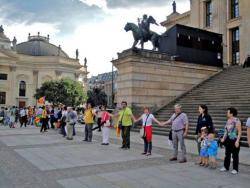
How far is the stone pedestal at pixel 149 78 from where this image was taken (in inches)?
805

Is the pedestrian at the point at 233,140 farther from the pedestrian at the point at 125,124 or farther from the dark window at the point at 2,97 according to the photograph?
the dark window at the point at 2,97

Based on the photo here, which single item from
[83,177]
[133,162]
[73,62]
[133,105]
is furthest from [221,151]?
[73,62]

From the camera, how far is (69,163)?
337 inches

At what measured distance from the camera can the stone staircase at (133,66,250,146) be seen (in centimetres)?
1600

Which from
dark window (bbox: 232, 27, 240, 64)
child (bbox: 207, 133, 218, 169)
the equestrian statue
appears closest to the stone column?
dark window (bbox: 232, 27, 240, 64)

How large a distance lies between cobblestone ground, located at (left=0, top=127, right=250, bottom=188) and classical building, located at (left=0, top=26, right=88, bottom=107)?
65674 mm

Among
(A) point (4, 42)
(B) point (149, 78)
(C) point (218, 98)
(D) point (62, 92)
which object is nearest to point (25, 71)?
(A) point (4, 42)

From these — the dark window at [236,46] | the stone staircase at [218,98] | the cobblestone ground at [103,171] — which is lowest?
the cobblestone ground at [103,171]

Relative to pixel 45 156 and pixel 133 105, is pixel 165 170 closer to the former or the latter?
pixel 45 156

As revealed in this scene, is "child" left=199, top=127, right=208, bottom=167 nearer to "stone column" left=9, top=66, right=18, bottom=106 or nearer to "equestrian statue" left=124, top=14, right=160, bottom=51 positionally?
"equestrian statue" left=124, top=14, right=160, bottom=51

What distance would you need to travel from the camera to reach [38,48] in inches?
3223

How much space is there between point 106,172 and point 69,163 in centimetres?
155

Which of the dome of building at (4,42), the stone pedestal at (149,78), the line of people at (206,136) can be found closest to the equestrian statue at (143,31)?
the stone pedestal at (149,78)

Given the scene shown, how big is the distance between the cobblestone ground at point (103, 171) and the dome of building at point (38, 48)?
233 feet
